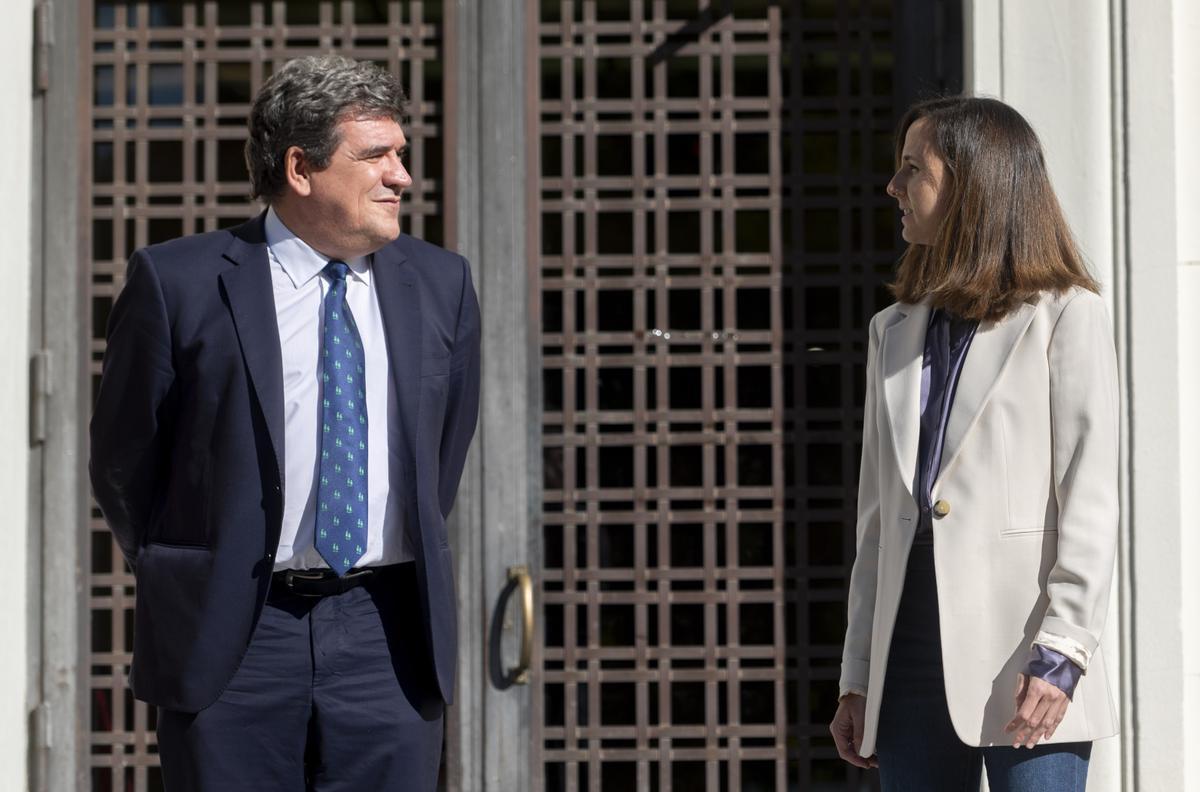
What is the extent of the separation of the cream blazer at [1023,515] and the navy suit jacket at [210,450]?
915 millimetres

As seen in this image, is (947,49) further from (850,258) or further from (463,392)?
(463,392)

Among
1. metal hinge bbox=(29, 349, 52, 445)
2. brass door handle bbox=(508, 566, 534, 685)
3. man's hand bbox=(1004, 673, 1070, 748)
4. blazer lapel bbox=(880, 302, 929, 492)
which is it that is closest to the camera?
man's hand bbox=(1004, 673, 1070, 748)

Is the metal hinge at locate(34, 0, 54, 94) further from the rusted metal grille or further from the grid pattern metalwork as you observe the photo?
the grid pattern metalwork

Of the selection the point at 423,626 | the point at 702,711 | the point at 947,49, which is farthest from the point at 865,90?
the point at 423,626

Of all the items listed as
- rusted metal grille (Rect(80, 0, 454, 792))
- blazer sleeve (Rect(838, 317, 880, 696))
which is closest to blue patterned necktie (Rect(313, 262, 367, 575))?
blazer sleeve (Rect(838, 317, 880, 696))

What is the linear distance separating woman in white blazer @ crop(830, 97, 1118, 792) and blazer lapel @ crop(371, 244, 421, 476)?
89cm

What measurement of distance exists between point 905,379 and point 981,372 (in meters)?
0.15

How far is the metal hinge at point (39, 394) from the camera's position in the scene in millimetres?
4465

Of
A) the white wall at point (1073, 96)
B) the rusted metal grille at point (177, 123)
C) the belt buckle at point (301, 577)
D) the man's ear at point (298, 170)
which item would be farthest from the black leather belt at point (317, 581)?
the white wall at point (1073, 96)

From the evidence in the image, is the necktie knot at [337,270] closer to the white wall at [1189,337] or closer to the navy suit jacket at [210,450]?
the navy suit jacket at [210,450]

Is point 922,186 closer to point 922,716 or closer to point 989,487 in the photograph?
point 989,487

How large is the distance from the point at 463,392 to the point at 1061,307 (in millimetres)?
1269

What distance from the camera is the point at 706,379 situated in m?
4.50

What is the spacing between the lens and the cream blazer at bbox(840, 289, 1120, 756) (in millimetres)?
2404
